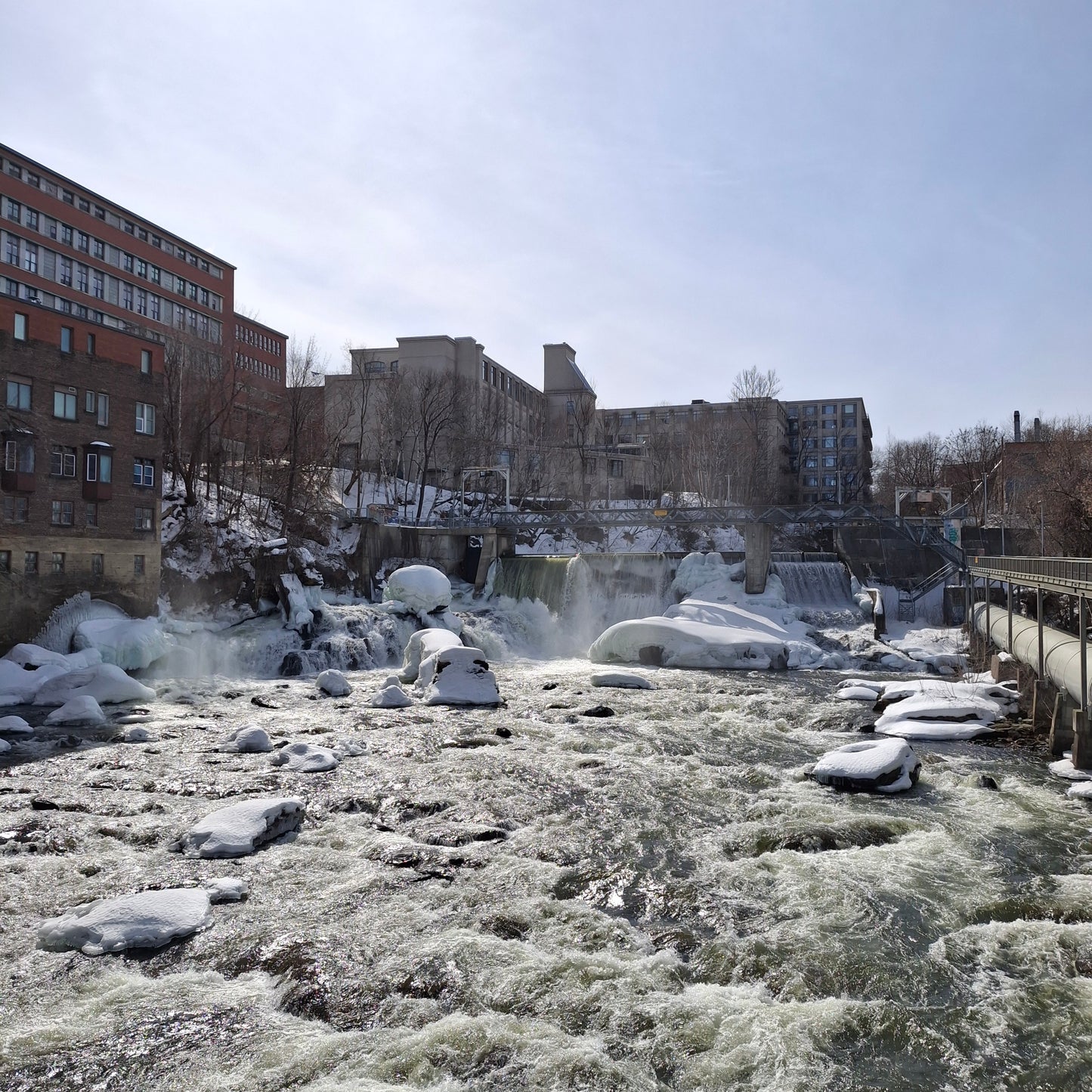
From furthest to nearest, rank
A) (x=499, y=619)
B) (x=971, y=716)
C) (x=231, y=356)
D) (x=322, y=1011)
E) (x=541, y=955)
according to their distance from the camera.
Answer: (x=231, y=356) → (x=499, y=619) → (x=971, y=716) → (x=541, y=955) → (x=322, y=1011)

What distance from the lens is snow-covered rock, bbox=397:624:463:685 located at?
27.8m

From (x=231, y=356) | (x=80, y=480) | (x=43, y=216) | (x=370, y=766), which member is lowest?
(x=370, y=766)

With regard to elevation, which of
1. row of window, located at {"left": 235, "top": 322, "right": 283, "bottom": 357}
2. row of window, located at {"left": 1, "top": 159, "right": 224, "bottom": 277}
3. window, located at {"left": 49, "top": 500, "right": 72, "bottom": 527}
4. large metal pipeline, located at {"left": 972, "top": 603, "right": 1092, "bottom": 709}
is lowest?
large metal pipeline, located at {"left": 972, "top": 603, "right": 1092, "bottom": 709}

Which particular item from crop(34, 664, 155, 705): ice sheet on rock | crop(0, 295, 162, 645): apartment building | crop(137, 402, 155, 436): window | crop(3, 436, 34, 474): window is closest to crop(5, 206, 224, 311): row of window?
crop(0, 295, 162, 645): apartment building

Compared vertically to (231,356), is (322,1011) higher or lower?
lower

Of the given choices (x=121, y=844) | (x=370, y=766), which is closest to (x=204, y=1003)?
(x=121, y=844)

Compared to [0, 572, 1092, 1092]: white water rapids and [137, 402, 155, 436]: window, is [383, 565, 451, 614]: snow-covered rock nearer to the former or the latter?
[137, 402, 155, 436]: window

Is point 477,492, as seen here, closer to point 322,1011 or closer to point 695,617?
point 695,617

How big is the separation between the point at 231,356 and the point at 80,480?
25079 millimetres

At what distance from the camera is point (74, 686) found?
2364 cm

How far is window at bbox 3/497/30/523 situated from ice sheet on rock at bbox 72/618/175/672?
4.49 metres

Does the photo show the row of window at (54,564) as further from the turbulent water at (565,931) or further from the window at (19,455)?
the turbulent water at (565,931)

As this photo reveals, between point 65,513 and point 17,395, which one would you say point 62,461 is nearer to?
point 65,513

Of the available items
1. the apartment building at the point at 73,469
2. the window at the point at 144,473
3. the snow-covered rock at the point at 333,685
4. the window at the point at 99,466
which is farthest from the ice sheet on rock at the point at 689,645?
the window at the point at 99,466
